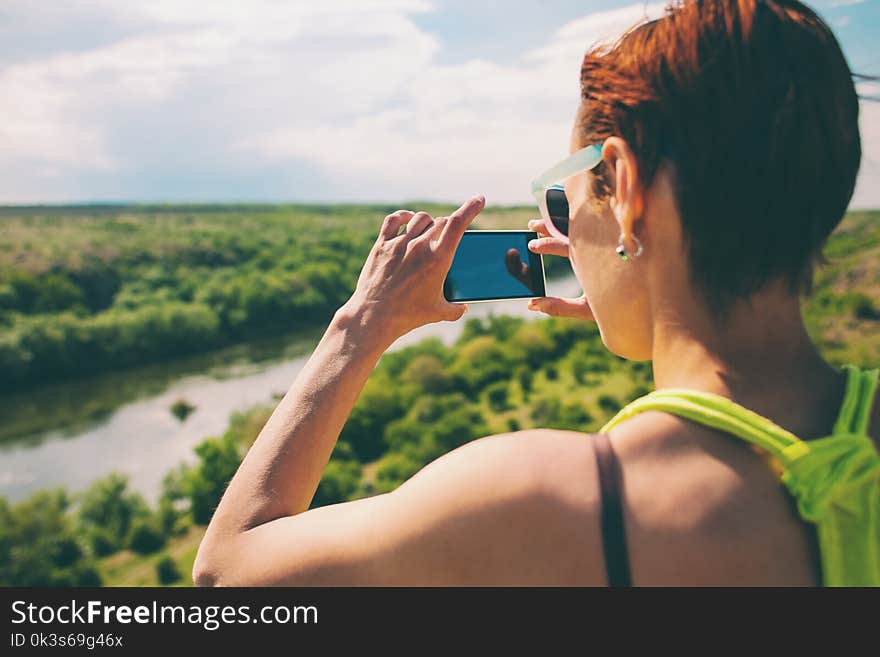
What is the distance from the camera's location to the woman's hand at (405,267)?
3.55 ft

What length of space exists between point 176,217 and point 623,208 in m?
90.5

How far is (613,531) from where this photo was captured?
2.33 feet

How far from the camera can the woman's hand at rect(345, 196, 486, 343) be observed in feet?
3.55

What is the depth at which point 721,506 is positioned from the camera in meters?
0.72

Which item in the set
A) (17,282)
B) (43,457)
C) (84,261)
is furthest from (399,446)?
(84,261)

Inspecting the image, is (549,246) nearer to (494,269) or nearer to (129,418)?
(494,269)

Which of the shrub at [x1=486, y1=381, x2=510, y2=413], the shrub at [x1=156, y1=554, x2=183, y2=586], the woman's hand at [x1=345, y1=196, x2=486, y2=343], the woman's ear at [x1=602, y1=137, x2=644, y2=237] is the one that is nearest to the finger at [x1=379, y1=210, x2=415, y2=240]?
the woman's hand at [x1=345, y1=196, x2=486, y2=343]

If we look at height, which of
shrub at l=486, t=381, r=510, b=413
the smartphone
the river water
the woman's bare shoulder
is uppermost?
the smartphone

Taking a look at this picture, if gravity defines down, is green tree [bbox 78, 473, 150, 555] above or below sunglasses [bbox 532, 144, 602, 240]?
below

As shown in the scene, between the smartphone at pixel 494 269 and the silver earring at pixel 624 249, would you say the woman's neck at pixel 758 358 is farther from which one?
the smartphone at pixel 494 269

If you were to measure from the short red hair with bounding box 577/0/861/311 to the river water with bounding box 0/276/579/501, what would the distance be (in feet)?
78.8

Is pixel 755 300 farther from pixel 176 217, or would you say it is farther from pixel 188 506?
pixel 176 217

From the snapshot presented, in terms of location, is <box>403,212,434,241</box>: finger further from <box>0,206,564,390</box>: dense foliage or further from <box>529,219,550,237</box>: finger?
<box>0,206,564,390</box>: dense foliage

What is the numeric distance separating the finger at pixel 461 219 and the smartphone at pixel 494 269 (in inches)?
7.0
